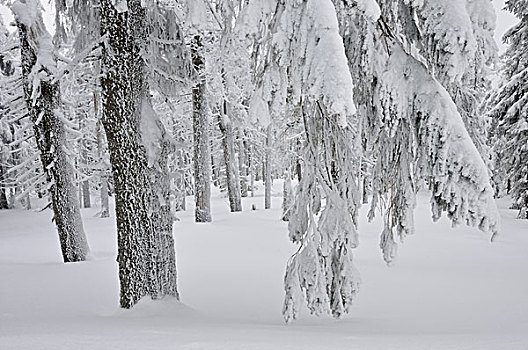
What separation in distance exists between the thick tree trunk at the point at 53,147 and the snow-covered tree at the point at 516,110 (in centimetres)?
1614

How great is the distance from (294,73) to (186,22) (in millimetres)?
1629

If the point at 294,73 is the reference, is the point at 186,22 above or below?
above

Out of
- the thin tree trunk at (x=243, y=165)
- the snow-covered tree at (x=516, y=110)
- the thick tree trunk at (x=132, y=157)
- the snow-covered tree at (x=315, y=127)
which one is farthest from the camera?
the thin tree trunk at (x=243, y=165)

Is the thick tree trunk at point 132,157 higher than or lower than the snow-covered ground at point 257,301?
higher

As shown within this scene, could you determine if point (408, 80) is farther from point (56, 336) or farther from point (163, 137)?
point (56, 336)

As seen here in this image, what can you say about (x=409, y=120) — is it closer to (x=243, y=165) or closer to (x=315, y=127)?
(x=315, y=127)

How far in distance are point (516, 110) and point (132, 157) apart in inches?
691

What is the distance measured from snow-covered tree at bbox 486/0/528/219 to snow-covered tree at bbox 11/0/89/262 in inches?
630

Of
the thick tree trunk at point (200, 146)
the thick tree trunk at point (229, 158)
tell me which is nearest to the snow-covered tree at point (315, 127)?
the thick tree trunk at point (200, 146)

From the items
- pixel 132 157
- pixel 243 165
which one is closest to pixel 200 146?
pixel 132 157

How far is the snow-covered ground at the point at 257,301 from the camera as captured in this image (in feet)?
11.9

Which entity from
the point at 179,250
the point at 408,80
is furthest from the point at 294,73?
the point at 179,250

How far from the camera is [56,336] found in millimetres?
3633

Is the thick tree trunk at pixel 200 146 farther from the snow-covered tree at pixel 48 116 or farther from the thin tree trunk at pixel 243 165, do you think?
the thin tree trunk at pixel 243 165
